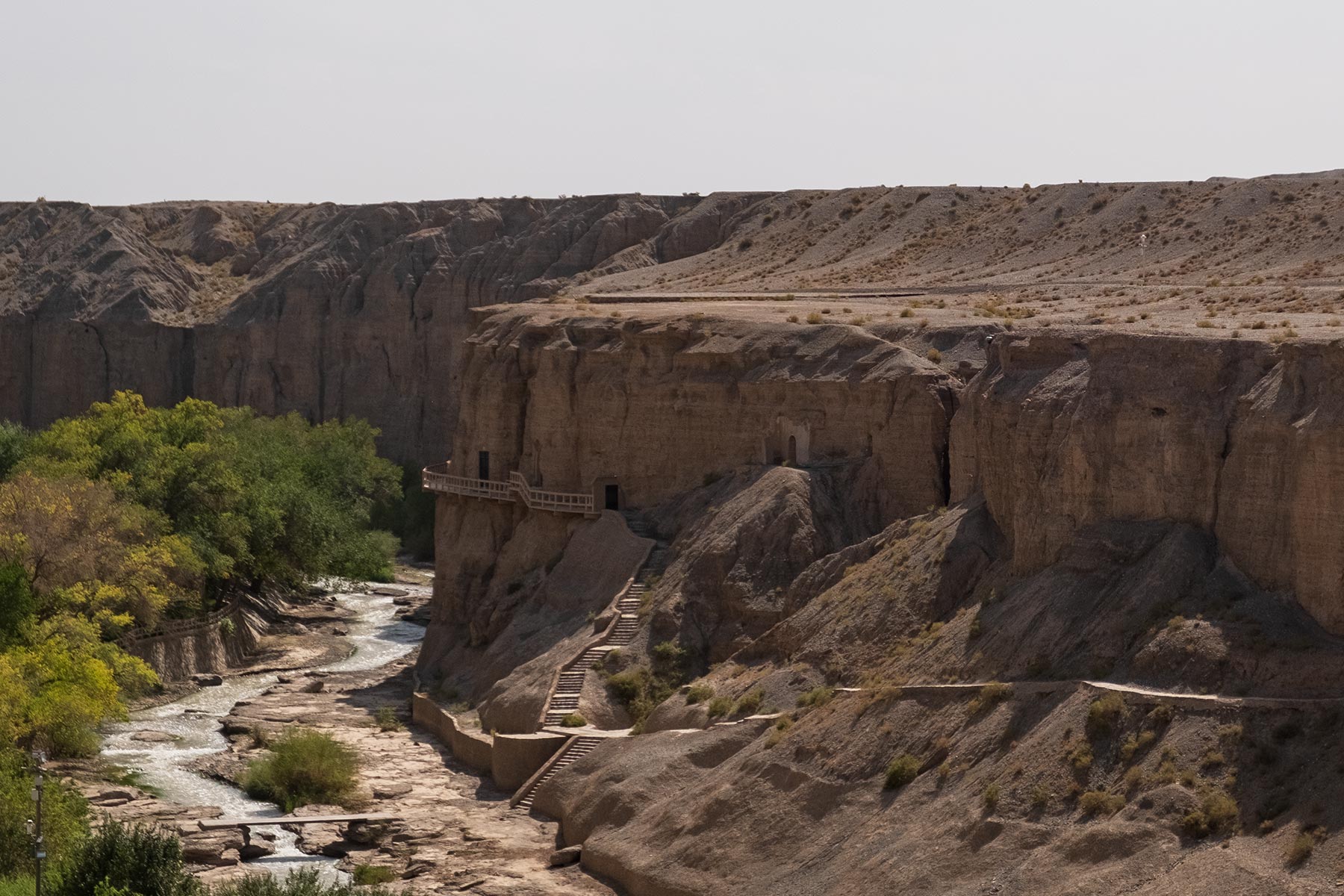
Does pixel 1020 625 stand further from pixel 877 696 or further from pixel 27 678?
pixel 27 678

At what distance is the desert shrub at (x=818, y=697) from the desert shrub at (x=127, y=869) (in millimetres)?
14395

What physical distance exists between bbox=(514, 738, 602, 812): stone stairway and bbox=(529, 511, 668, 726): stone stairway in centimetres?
136

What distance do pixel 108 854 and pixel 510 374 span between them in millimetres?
32501

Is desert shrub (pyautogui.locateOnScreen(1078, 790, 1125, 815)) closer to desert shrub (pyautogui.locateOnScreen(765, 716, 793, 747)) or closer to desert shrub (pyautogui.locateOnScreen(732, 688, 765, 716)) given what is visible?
desert shrub (pyautogui.locateOnScreen(765, 716, 793, 747))

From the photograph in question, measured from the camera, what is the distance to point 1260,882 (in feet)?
107

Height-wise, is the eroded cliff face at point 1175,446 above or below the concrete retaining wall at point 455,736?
above

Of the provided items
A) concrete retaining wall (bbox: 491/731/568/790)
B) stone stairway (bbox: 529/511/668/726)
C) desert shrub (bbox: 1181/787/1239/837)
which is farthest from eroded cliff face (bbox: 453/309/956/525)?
desert shrub (bbox: 1181/787/1239/837)

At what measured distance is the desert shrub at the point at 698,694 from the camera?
49.6m

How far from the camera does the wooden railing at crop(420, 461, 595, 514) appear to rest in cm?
6269

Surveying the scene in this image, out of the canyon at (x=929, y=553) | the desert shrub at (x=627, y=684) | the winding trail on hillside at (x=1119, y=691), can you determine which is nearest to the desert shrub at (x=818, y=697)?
the canyon at (x=929, y=553)

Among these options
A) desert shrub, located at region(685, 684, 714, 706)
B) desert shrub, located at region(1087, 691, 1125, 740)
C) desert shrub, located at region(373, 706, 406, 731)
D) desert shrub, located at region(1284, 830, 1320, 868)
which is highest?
desert shrub, located at region(1087, 691, 1125, 740)

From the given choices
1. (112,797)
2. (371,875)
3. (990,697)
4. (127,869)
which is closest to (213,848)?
(371,875)

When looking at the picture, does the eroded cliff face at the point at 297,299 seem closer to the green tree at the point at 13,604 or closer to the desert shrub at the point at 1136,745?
the green tree at the point at 13,604

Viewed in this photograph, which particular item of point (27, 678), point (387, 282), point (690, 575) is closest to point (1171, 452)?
point (690, 575)
